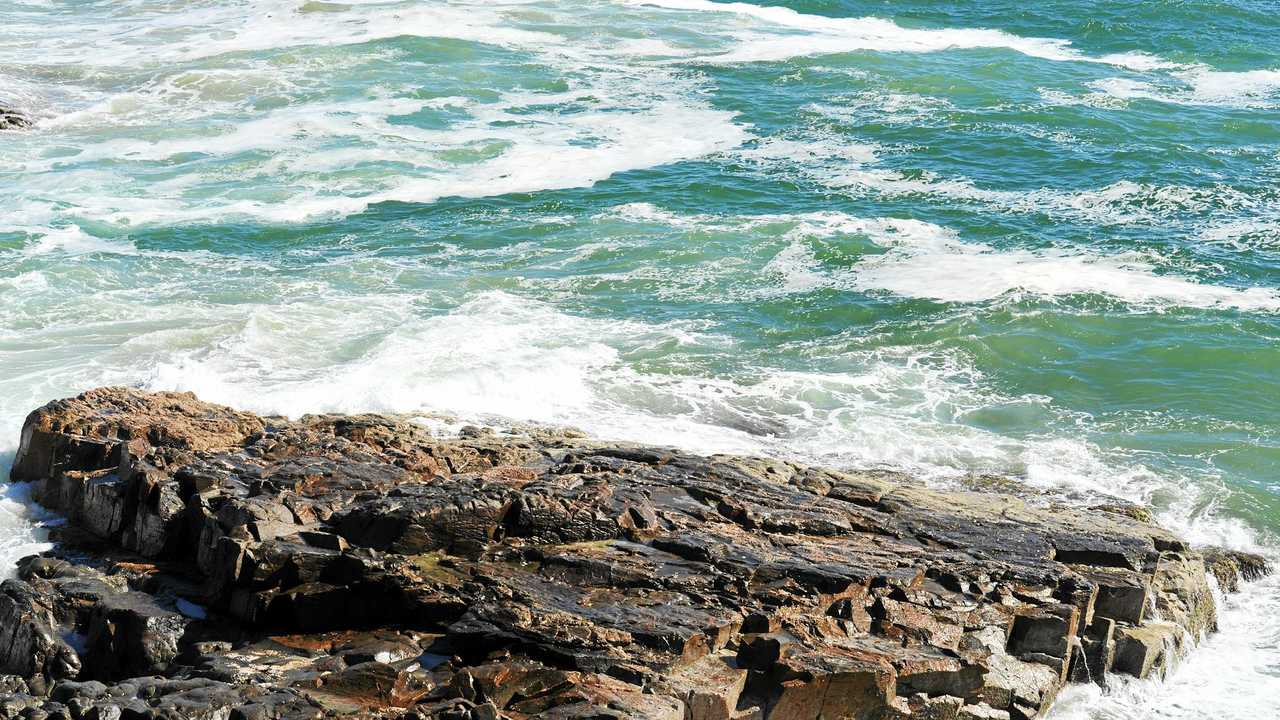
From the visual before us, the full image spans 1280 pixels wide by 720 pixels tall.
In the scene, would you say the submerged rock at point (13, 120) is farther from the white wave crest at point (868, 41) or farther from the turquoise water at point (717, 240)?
the white wave crest at point (868, 41)

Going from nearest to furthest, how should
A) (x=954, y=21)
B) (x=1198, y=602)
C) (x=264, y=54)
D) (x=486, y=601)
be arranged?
(x=486, y=601)
(x=1198, y=602)
(x=264, y=54)
(x=954, y=21)

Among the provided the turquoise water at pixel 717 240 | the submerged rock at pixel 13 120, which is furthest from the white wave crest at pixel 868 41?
the submerged rock at pixel 13 120

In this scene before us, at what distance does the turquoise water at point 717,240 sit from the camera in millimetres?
24172

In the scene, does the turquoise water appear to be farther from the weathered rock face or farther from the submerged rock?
the weathered rock face

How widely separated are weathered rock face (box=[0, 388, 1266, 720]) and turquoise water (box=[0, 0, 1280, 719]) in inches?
57.1

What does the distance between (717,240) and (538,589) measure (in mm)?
20230

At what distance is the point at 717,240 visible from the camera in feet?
112

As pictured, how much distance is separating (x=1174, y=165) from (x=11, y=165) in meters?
34.5

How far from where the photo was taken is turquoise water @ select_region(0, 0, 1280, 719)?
79.3 ft

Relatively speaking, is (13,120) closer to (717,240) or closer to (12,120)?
(12,120)

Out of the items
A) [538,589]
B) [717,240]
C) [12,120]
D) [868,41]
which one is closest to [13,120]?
[12,120]

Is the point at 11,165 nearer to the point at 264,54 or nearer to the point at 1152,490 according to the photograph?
the point at 264,54

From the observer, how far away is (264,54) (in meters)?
53.6

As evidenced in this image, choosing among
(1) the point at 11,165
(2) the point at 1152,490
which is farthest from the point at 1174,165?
(1) the point at 11,165
